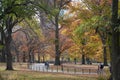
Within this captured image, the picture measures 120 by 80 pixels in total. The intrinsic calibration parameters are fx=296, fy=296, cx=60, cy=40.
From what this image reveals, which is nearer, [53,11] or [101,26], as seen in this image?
[101,26]

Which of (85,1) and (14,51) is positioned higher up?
(85,1)

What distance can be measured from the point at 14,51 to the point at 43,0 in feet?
216

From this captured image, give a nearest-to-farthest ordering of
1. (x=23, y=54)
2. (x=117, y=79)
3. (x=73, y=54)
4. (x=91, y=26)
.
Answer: (x=117, y=79) → (x=91, y=26) → (x=73, y=54) → (x=23, y=54)

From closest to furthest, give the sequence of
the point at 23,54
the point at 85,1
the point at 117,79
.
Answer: the point at 117,79
the point at 85,1
the point at 23,54

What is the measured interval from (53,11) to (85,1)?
14.0 metres

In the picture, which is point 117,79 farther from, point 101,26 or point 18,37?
point 18,37

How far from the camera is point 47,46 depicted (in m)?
88.6

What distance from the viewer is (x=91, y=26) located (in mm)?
19891

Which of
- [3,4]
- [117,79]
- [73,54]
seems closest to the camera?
[117,79]

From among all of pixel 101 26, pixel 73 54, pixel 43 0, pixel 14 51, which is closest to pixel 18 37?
pixel 14 51

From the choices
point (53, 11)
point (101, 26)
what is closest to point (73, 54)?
point (53, 11)

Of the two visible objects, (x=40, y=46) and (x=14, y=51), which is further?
Result: (x=14, y=51)

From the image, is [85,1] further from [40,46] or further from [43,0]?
[40,46]

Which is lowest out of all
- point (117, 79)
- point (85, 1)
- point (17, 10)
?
A: point (117, 79)
